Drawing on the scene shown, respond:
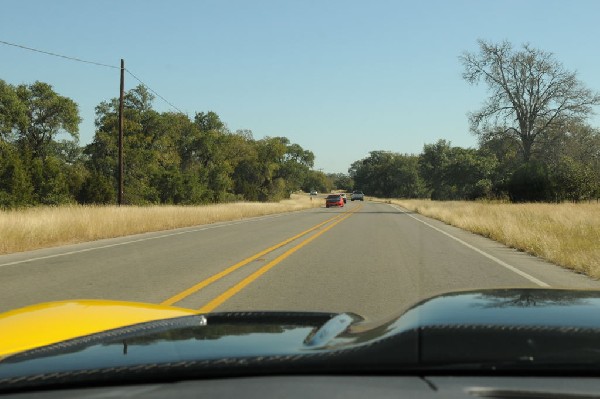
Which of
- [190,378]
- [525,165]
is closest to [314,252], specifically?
[190,378]

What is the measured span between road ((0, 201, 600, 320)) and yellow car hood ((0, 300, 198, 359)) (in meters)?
2.32

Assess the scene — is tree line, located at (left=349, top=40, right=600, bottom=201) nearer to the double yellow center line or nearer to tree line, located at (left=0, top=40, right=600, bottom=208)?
tree line, located at (left=0, top=40, right=600, bottom=208)

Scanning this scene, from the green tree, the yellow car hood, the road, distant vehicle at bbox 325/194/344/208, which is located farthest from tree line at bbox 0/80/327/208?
the yellow car hood

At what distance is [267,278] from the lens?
9883 mm

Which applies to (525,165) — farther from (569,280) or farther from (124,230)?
(569,280)

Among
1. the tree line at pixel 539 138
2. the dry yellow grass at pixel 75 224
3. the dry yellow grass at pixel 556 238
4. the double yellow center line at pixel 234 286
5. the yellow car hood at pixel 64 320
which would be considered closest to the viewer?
the yellow car hood at pixel 64 320

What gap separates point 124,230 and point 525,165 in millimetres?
36307

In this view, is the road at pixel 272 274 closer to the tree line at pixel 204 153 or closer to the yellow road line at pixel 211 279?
the yellow road line at pixel 211 279

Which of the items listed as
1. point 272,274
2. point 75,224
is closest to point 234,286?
point 272,274

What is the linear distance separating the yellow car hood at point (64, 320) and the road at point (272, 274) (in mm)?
2319

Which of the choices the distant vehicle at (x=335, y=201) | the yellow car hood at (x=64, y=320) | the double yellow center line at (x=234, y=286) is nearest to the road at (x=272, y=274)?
the double yellow center line at (x=234, y=286)

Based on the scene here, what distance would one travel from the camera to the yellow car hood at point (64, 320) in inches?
116

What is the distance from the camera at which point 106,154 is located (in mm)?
61062

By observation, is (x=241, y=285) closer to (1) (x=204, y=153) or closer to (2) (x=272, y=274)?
(2) (x=272, y=274)
